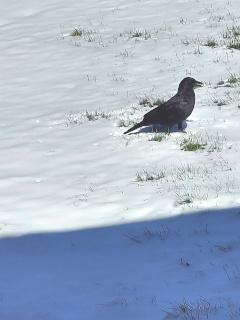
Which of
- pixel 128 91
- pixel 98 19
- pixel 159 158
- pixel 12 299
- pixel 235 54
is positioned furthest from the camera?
pixel 98 19

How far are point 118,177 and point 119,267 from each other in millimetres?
2616

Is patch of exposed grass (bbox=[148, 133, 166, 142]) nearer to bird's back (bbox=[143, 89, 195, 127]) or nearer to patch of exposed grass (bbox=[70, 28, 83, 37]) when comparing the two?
bird's back (bbox=[143, 89, 195, 127])

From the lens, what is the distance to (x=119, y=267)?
7.16 m

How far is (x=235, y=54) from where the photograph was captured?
14773mm

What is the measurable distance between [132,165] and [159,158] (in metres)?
0.42

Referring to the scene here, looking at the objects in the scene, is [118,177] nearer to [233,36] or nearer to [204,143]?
[204,143]

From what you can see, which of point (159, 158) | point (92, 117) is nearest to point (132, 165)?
point (159, 158)

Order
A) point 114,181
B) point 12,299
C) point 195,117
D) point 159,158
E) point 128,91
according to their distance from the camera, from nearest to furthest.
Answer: point 12,299, point 114,181, point 159,158, point 195,117, point 128,91

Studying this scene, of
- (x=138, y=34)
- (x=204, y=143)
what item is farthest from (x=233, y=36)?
(x=204, y=143)

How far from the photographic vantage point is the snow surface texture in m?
6.55

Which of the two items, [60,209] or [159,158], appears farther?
[159,158]

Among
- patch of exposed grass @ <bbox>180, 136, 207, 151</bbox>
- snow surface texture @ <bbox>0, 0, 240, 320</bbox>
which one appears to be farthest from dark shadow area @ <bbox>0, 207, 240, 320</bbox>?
patch of exposed grass @ <bbox>180, 136, 207, 151</bbox>

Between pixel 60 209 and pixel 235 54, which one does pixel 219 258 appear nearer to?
pixel 60 209

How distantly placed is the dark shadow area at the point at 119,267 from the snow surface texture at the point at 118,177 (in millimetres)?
18
